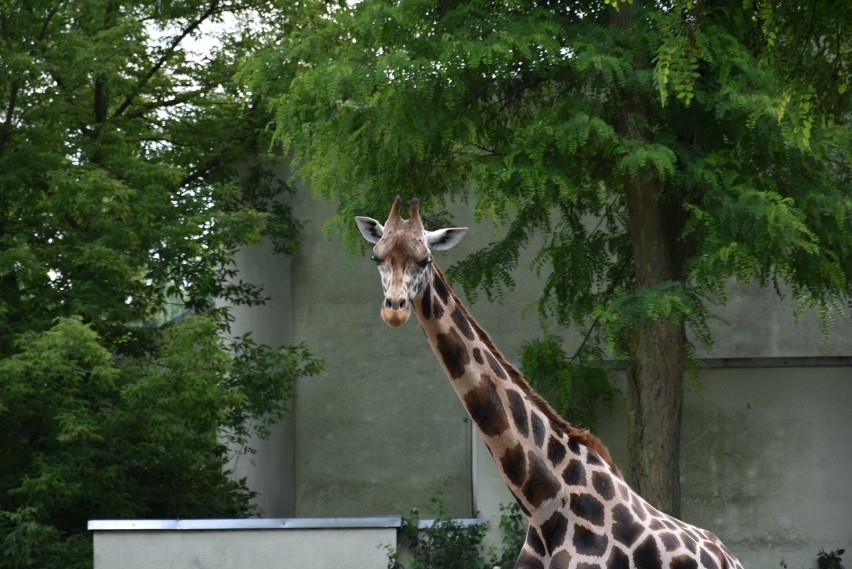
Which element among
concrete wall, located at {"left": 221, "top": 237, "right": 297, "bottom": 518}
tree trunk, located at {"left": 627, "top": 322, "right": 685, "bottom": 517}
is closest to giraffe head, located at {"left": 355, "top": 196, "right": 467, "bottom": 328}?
tree trunk, located at {"left": 627, "top": 322, "right": 685, "bottom": 517}

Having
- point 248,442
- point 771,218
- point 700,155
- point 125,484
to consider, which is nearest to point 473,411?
point 771,218

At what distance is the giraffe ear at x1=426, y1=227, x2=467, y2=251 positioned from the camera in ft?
21.9

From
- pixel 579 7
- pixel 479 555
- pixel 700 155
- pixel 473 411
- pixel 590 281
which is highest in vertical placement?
pixel 579 7

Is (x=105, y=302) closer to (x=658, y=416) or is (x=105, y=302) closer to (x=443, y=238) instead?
(x=658, y=416)

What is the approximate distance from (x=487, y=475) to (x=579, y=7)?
4.45 m

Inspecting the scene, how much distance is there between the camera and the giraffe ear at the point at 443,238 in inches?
262

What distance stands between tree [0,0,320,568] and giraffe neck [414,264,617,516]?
7.02 meters

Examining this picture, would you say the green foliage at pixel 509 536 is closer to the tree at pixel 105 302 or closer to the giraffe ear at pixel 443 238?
the tree at pixel 105 302

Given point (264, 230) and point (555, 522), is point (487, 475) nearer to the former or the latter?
point (264, 230)

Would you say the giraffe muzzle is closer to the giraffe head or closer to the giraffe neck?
the giraffe head

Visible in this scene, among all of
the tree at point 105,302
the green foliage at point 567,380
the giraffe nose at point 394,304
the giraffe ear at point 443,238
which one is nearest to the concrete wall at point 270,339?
the tree at point 105,302

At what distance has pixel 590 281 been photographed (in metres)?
13.3

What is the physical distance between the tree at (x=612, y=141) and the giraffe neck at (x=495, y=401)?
4.40 m

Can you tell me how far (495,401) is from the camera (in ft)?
22.6
